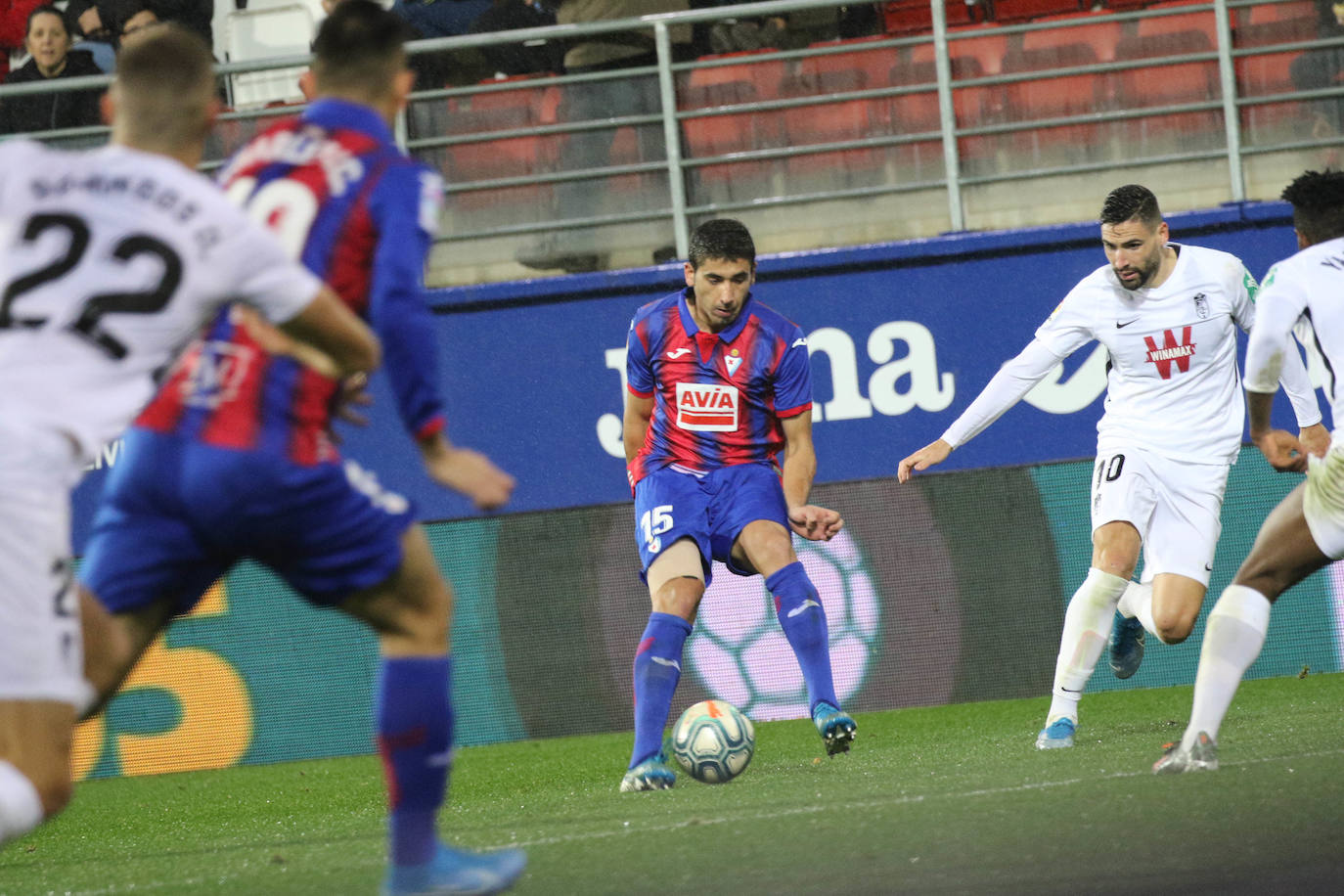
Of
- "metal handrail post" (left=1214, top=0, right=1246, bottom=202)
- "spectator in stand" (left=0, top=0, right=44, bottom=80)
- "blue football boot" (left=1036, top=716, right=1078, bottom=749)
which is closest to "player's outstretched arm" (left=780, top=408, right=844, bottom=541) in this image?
"blue football boot" (left=1036, top=716, right=1078, bottom=749)

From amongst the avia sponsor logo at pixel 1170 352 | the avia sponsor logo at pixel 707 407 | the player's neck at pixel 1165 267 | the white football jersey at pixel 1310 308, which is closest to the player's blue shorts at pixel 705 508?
the avia sponsor logo at pixel 707 407

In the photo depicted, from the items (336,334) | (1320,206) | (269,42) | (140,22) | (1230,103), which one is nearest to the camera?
(336,334)

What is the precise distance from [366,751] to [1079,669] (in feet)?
14.6

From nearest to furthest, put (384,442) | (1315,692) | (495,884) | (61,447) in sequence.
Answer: (61,447), (495,884), (1315,692), (384,442)

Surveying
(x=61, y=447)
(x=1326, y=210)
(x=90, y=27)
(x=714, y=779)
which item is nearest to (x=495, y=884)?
(x=61, y=447)

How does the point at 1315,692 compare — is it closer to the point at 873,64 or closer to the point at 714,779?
the point at 714,779

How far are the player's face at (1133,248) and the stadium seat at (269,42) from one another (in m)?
6.85

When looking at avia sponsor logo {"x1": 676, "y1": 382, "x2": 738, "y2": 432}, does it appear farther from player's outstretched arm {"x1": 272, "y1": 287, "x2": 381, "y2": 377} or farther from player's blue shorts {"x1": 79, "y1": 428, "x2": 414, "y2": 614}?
player's outstretched arm {"x1": 272, "y1": 287, "x2": 381, "y2": 377}

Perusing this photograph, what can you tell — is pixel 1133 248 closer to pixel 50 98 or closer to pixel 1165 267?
pixel 1165 267

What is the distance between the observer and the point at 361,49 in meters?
3.73

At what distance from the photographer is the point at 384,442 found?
1038 centimetres

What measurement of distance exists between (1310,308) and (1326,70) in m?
5.69

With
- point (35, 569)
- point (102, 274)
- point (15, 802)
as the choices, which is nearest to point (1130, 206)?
point (102, 274)

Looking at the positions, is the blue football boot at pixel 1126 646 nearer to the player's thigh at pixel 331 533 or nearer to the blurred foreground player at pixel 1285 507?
the blurred foreground player at pixel 1285 507
